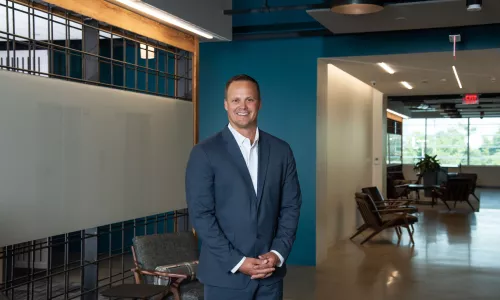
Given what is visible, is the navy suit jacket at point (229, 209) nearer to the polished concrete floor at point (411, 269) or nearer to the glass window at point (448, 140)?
the polished concrete floor at point (411, 269)

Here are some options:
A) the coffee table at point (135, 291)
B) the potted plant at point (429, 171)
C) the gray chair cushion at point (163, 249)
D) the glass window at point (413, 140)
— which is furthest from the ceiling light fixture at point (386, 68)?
the glass window at point (413, 140)

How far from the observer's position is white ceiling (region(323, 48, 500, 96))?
→ 27.9 feet

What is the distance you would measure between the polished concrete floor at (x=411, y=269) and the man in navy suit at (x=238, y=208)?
13.4ft

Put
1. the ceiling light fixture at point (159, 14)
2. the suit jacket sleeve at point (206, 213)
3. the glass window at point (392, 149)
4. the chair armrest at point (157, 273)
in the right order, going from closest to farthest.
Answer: the suit jacket sleeve at point (206, 213) → the chair armrest at point (157, 273) → the ceiling light fixture at point (159, 14) → the glass window at point (392, 149)

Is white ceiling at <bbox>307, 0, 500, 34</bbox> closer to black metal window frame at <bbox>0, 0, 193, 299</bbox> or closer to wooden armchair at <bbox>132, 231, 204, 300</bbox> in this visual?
black metal window frame at <bbox>0, 0, 193, 299</bbox>

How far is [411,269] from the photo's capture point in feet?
27.5

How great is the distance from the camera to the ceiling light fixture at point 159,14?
5.39m

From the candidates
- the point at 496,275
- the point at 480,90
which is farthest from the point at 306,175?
the point at 480,90

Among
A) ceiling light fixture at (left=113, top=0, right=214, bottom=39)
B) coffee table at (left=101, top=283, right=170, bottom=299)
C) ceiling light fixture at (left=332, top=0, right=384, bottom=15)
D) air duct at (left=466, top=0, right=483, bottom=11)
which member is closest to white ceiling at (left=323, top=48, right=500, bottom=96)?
air duct at (left=466, top=0, right=483, bottom=11)

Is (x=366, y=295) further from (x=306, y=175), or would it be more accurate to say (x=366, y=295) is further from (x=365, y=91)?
→ (x=365, y=91)

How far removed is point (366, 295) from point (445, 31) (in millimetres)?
3523

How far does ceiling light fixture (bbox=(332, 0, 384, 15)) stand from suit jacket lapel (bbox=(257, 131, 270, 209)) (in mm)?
3333

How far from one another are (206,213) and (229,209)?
0.36ft

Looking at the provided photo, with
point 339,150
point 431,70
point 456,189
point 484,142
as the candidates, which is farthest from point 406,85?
point 484,142
